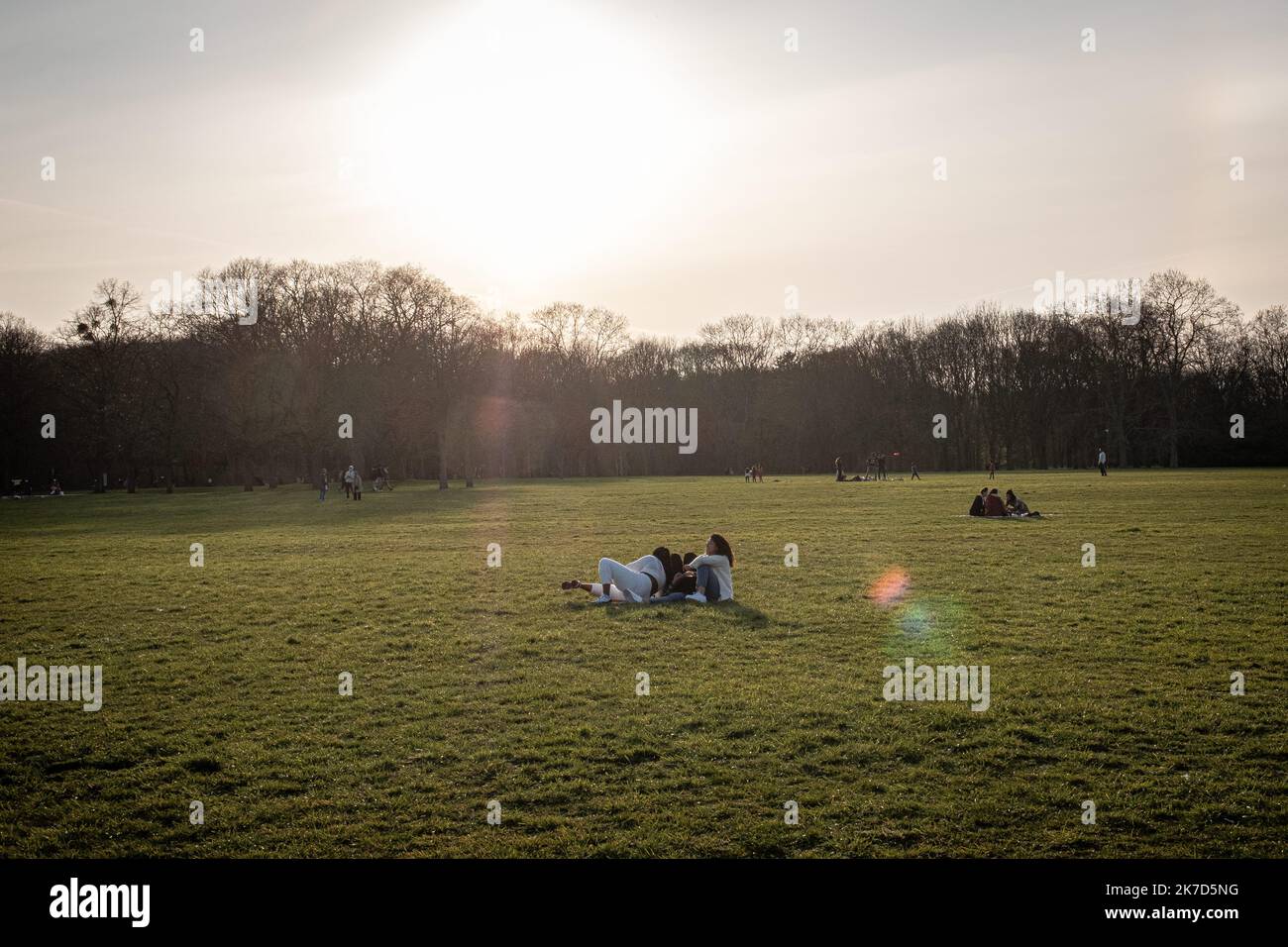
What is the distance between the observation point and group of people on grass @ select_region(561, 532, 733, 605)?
624 inches

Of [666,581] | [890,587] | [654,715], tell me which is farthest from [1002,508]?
[654,715]

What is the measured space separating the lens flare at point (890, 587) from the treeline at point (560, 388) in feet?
178

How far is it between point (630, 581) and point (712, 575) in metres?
1.44

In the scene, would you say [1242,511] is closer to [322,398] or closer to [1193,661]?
[1193,661]

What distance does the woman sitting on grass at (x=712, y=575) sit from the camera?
15961 millimetres

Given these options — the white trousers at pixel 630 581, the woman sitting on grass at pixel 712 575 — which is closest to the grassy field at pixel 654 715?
the white trousers at pixel 630 581

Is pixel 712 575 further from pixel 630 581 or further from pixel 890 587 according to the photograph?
pixel 890 587

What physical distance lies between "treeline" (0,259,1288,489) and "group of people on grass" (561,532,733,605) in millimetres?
55108

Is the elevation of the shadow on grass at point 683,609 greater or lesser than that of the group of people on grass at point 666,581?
lesser

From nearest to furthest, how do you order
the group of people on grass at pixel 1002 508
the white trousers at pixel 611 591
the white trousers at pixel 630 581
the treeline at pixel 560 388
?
the white trousers at pixel 630 581
the white trousers at pixel 611 591
the group of people on grass at pixel 1002 508
the treeline at pixel 560 388

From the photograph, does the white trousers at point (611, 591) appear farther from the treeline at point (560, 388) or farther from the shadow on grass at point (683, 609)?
the treeline at point (560, 388)

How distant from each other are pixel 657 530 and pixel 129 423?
59.9 metres

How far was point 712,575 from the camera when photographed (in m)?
16.0
